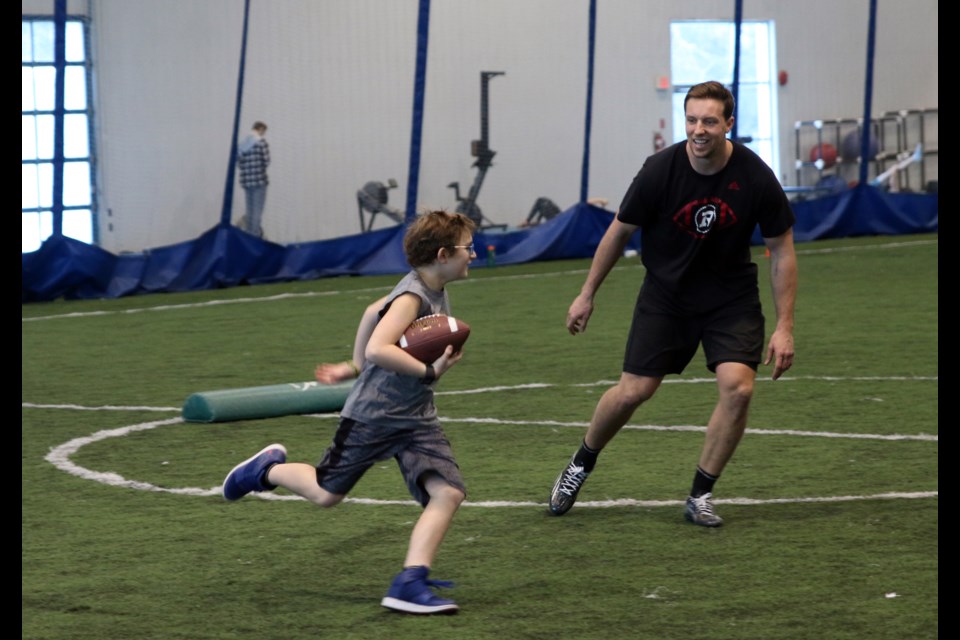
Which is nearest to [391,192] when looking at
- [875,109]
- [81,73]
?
[81,73]

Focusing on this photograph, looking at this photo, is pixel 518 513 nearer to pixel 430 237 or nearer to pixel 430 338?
pixel 430 338

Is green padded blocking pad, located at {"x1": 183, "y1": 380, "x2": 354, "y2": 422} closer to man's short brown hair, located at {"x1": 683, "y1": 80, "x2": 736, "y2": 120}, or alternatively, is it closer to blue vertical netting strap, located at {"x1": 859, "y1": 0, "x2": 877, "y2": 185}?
man's short brown hair, located at {"x1": 683, "y1": 80, "x2": 736, "y2": 120}

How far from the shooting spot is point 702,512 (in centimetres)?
597

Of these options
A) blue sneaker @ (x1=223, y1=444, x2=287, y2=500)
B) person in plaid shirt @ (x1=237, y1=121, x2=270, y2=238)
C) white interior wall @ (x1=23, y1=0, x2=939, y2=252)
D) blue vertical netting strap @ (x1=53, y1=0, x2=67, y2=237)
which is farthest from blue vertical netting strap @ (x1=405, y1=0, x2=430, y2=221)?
blue sneaker @ (x1=223, y1=444, x2=287, y2=500)

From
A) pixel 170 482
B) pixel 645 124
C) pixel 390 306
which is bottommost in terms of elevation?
pixel 170 482

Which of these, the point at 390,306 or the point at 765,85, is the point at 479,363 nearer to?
the point at 390,306

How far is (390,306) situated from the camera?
5.07 meters

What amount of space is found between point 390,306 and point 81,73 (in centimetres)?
1787

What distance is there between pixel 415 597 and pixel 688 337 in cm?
191

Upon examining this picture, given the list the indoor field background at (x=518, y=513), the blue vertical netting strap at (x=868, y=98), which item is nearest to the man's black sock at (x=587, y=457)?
the indoor field background at (x=518, y=513)

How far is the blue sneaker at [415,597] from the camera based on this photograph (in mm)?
4797

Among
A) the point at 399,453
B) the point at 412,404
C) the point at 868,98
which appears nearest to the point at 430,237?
the point at 412,404

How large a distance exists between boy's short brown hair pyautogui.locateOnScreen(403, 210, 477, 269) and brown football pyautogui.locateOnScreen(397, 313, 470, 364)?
21 centimetres

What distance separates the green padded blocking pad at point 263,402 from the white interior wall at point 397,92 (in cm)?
1061
